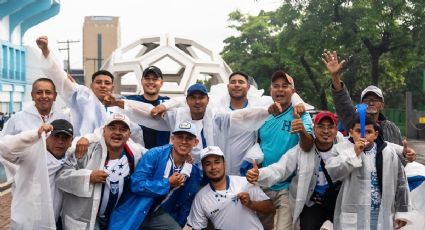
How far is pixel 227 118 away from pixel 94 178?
1439 millimetres

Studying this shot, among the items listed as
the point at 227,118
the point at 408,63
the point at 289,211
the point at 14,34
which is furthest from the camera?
the point at 14,34

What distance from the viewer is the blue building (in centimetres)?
2865

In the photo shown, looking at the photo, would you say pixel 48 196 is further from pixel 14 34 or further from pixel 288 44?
pixel 14 34

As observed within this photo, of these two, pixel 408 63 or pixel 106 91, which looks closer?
pixel 106 91

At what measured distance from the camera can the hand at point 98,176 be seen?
4.18 meters

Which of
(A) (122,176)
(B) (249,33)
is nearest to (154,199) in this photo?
(A) (122,176)

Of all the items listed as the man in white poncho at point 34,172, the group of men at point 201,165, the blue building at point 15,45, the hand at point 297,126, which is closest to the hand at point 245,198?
the group of men at point 201,165

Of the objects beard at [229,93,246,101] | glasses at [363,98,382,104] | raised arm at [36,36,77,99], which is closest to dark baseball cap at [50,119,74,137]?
raised arm at [36,36,77,99]

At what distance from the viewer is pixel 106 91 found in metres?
5.20

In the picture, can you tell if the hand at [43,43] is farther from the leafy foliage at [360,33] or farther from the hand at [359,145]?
the leafy foliage at [360,33]

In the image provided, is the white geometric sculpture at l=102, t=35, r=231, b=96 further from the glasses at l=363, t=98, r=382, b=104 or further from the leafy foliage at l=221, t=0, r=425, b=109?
the glasses at l=363, t=98, r=382, b=104

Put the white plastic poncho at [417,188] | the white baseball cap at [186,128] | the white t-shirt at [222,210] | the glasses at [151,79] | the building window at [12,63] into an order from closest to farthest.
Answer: the white baseball cap at [186,128] < the white t-shirt at [222,210] < the white plastic poncho at [417,188] < the glasses at [151,79] < the building window at [12,63]

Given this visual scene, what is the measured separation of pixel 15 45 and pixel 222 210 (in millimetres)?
28543

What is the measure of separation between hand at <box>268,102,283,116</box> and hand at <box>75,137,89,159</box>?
154 centimetres
